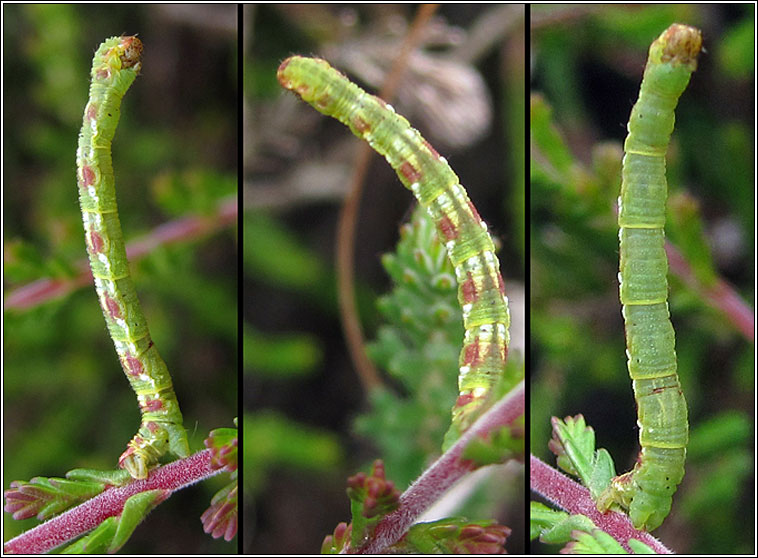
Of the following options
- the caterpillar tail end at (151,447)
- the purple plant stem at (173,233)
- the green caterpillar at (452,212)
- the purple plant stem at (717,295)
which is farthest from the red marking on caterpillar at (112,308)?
the purple plant stem at (717,295)

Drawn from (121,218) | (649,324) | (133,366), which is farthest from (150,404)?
(121,218)

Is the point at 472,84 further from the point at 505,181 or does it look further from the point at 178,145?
the point at 178,145

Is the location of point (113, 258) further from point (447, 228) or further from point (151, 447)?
point (447, 228)

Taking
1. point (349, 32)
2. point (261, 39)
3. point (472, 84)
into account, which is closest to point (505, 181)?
point (472, 84)

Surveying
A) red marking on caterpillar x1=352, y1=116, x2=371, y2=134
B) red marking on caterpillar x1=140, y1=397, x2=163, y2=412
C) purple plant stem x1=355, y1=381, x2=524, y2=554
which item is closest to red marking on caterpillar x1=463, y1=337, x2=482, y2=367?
purple plant stem x1=355, y1=381, x2=524, y2=554

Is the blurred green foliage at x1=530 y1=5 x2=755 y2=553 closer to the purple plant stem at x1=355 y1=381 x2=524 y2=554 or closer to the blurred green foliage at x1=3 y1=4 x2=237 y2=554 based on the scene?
the purple plant stem at x1=355 y1=381 x2=524 y2=554

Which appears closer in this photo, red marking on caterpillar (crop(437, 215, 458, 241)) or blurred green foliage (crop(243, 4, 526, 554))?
red marking on caterpillar (crop(437, 215, 458, 241))
